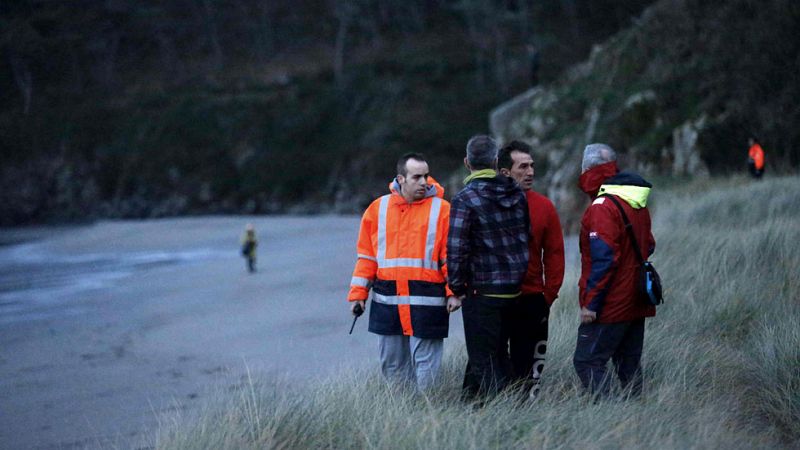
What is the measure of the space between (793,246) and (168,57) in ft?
236

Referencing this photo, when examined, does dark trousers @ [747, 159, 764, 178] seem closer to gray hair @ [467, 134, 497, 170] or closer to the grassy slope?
the grassy slope

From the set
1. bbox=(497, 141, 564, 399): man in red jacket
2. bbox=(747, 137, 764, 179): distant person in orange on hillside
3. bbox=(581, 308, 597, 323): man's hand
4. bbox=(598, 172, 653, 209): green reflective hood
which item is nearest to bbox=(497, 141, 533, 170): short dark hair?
bbox=(497, 141, 564, 399): man in red jacket

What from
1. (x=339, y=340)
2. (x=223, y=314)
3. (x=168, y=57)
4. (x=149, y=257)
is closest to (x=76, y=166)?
(x=168, y=57)

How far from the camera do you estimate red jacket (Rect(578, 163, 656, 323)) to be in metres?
4.61

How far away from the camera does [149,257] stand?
1057 inches

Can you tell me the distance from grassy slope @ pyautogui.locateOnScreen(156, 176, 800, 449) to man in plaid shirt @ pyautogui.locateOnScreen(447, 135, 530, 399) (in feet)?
1.11

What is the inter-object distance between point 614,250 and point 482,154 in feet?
3.05

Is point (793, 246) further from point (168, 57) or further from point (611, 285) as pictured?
point (168, 57)

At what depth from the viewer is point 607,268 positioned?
15.0 feet

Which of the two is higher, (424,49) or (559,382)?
(424,49)

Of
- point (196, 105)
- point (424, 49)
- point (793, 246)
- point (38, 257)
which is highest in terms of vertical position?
point (424, 49)

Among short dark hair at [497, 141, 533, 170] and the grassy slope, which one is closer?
the grassy slope

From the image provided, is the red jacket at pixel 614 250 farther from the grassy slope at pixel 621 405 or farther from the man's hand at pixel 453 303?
the man's hand at pixel 453 303

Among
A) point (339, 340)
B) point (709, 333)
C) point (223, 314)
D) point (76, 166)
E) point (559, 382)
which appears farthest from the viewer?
point (76, 166)
